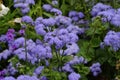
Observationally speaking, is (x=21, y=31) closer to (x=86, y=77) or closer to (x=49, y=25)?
(x=49, y=25)

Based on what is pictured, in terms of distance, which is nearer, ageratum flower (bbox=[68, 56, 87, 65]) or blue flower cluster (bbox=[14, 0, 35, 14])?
ageratum flower (bbox=[68, 56, 87, 65])

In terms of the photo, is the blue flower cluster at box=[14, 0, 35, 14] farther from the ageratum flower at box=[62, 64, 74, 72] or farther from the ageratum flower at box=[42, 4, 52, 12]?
the ageratum flower at box=[62, 64, 74, 72]

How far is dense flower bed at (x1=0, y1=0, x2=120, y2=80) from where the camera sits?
123 inches

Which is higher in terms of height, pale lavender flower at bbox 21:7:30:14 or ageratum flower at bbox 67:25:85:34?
pale lavender flower at bbox 21:7:30:14

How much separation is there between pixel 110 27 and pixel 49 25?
0.57 metres

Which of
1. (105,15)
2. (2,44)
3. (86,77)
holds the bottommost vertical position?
(86,77)

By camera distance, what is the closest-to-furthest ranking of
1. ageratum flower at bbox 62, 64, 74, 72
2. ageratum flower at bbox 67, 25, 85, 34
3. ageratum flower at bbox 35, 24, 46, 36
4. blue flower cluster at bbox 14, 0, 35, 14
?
ageratum flower at bbox 62, 64, 74, 72 < ageratum flower at bbox 35, 24, 46, 36 < ageratum flower at bbox 67, 25, 85, 34 < blue flower cluster at bbox 14, 0, 35, 14

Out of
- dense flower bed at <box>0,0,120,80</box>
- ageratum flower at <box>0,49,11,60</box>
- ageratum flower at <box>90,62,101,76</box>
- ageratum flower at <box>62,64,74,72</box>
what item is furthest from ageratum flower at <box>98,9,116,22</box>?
ageratum flower at <box>0,49,11,60</box>

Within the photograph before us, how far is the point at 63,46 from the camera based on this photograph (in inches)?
126

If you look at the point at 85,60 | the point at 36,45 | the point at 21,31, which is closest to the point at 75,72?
the point at 85,60

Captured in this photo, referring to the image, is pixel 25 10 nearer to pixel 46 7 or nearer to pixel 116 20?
pixel 46 7

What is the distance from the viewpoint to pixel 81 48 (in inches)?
141

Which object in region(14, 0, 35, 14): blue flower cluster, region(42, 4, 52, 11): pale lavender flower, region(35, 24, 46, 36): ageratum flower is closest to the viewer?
region(35, 24, 46, 36): ageratum flower

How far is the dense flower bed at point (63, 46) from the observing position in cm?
313
